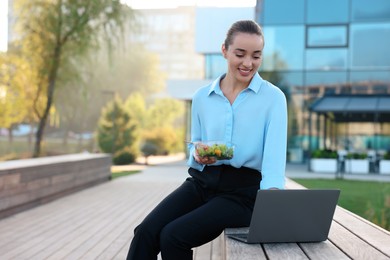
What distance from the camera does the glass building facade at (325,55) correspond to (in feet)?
65.1

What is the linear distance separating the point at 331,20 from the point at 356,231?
1849 cm

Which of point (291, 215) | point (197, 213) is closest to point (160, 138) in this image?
point (197, 213)

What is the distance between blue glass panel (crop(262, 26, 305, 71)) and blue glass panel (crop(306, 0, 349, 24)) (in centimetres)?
65

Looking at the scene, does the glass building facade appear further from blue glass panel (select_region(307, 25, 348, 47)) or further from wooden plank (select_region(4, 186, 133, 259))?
wooden plank (select_region(4, 186, 133, 259))

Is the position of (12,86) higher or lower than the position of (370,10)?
lower

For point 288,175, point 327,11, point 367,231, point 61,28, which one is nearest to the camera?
point 367,231

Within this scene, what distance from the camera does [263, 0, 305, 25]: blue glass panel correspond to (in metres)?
20.7

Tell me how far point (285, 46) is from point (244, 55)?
61.1 feet

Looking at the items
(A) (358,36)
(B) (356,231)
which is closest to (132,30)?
(A) (358,36)

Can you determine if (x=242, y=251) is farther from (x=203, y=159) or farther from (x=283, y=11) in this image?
(x=283, y=11)

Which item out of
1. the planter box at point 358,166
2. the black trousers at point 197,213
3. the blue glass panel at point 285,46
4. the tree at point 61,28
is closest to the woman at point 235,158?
the black trousers at point 197,213

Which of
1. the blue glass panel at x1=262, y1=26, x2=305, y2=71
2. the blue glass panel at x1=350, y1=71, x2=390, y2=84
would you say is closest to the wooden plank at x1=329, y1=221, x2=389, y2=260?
the blue glass panel at x1=350, y1=71, x2=390, y2=84

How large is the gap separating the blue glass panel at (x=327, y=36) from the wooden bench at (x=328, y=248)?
1837 cm

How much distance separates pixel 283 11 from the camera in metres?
20.8
